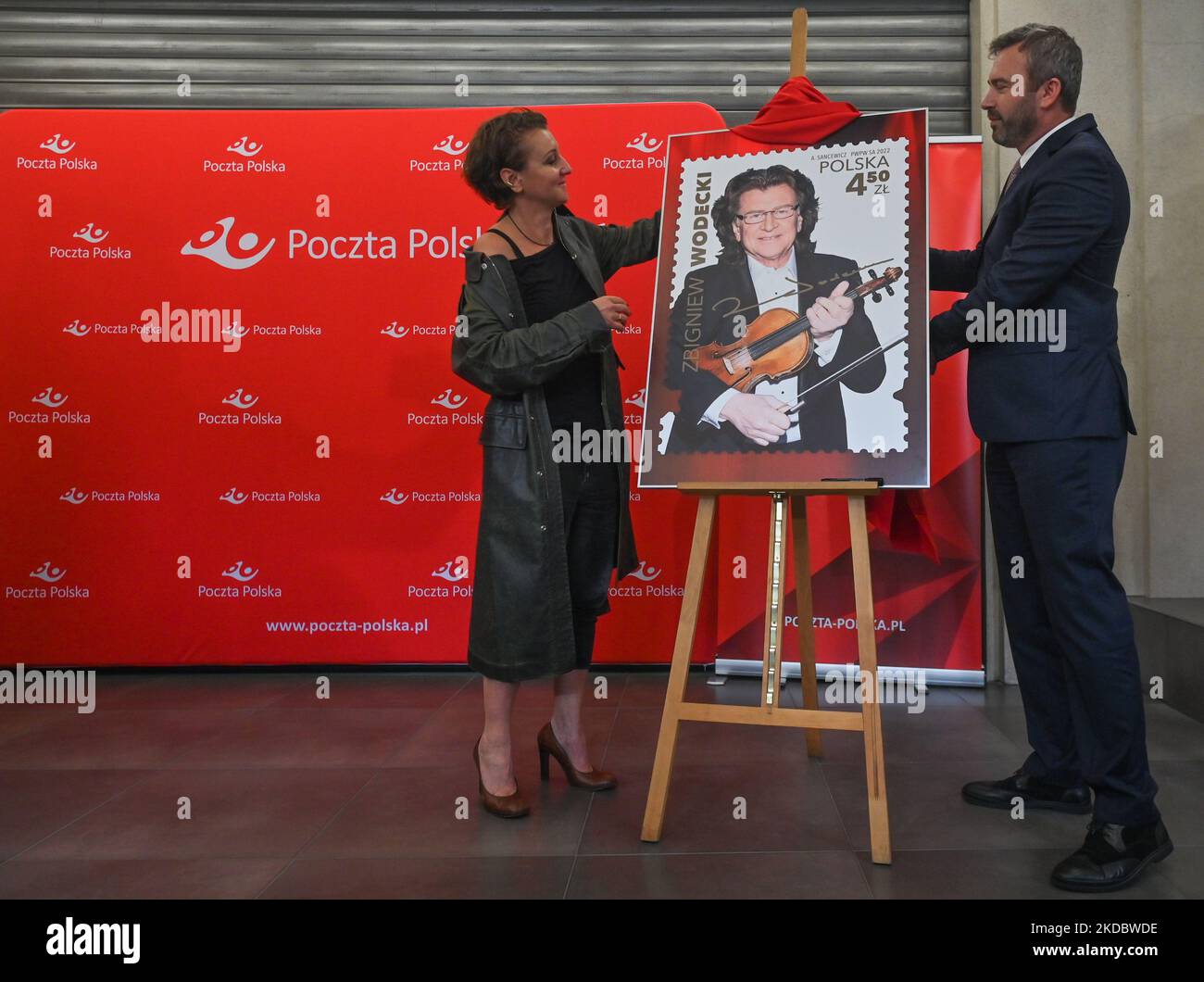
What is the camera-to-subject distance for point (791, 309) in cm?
234

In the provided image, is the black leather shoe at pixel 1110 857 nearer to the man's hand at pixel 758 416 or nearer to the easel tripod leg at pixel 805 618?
the easel tripod leg at pixel 805 618

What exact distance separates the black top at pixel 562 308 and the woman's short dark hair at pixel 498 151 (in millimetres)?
123

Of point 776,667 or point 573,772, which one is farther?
point 573,772

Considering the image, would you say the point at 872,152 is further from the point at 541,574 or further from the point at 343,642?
the point at 343,642

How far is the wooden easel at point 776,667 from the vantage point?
2.06 metres

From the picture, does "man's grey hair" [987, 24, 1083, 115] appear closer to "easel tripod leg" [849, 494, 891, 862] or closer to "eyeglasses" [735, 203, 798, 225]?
"eyeglasses" [735, 203, 798, 225]

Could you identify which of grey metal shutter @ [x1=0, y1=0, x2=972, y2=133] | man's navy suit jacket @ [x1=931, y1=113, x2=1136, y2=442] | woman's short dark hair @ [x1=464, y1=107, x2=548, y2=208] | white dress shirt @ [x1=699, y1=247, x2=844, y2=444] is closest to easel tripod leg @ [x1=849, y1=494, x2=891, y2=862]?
white dress shirt @ [x1=699, y1=247, x2=844, y2=444]

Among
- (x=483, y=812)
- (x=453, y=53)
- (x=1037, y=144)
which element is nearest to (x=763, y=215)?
(x=1037, y=144)

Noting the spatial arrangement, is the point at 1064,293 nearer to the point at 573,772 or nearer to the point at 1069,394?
the point at 1069,394

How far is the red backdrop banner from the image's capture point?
4066 mm

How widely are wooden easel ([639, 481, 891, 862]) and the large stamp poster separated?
9 cm

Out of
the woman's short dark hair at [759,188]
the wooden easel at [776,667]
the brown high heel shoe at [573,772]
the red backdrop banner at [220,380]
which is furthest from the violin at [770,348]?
the red backdrop banner at [220,380]

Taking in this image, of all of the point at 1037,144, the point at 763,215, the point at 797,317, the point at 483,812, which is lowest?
the point at 483,812

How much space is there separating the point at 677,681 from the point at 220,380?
9.26 feet
